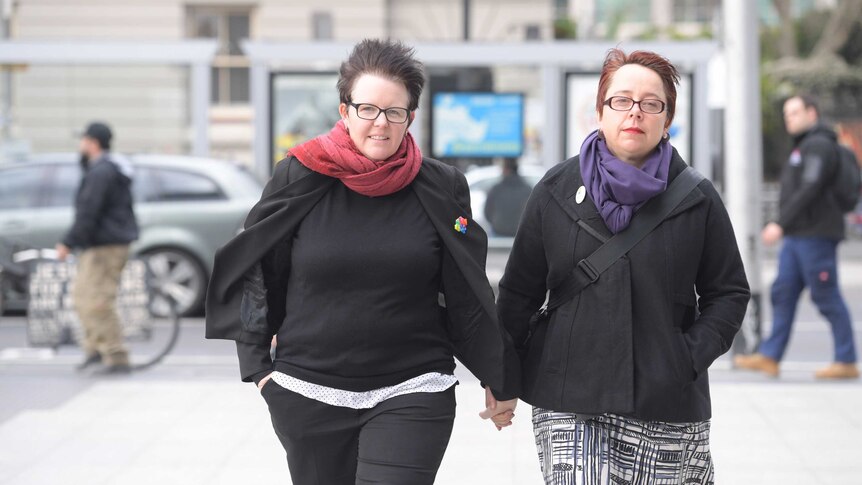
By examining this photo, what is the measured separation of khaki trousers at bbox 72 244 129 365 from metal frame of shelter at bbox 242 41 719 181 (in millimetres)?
4083

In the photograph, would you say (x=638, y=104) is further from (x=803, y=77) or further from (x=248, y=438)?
(x=803, y=77)

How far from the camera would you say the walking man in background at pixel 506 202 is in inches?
505

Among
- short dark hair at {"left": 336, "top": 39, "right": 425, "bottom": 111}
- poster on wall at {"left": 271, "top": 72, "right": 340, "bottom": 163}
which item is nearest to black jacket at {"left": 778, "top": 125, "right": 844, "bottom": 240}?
short dark hair at {"left": 336, "top": 39, "right": 425, "bottom": 111}

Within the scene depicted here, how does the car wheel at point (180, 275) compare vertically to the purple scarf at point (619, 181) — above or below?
below

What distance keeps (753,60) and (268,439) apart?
454 cm

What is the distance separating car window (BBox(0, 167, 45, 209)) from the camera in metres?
12.3

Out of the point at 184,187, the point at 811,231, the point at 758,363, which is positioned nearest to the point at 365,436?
the point at 811,231

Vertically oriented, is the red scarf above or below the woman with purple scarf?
above

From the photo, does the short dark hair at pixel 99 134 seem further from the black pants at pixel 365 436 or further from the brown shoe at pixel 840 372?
the black pants at pixel 365 436

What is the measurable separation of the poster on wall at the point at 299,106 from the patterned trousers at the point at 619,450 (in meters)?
9.35

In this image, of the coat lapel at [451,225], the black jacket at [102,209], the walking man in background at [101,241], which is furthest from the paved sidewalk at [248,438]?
the coat lapel at [451,225]

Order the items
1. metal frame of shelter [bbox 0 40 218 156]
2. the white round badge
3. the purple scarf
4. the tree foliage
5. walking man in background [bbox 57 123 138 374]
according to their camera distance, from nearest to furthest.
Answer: the purple scarf → the white round badge → walking man in background [bbox 57 123 138 374] → metal frame of shelter [bbox 0 40 218 156] → the tree foliage

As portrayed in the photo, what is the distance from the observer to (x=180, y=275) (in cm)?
1222

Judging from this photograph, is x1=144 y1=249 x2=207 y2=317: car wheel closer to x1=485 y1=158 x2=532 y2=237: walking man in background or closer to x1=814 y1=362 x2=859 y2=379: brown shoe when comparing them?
x1=485 y1=158 x2=532 y2=237: walking man in background
